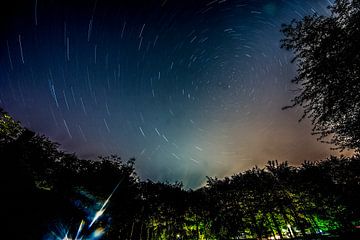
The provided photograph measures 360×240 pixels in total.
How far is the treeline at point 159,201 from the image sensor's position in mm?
18188

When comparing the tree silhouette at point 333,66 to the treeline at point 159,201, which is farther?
the treeline at point 159,201

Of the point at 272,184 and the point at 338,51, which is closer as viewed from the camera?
the point at 338,51

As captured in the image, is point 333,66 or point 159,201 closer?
point 333,66

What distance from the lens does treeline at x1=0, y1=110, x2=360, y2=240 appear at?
18188 millimetres

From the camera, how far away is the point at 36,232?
637 inches

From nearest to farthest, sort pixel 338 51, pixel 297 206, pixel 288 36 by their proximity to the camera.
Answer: pixel 338 51, pixel 288 36, pixel 297 206

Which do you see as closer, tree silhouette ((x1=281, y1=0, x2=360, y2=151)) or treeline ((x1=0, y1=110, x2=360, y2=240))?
tree silhouette ((x1=281, y1=0, x2=360, y2=151))

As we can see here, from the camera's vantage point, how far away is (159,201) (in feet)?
110

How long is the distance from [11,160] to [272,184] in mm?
32070

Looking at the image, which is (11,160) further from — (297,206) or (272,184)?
(297,206)

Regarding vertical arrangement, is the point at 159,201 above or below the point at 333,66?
above

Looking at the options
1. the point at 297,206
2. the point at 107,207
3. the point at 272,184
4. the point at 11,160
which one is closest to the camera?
the point at 11,160

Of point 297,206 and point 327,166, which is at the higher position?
point 327,166

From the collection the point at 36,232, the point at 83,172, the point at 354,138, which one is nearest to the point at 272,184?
the point at 354,138
